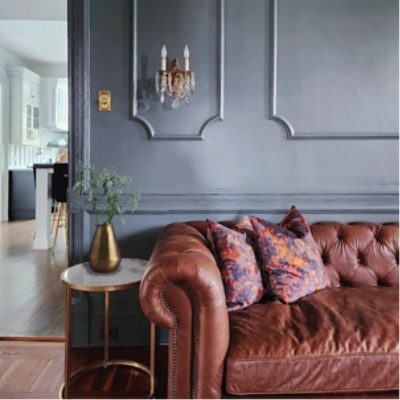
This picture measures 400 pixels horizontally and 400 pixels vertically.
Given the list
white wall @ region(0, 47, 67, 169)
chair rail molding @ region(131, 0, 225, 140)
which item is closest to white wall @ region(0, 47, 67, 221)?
white wall @ region(0, 47, 67, 169)

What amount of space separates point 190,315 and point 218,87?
4.72 feet

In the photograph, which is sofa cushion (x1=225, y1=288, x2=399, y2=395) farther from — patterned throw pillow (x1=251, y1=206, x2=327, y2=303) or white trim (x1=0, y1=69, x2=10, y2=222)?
white trim (x1=0, y1=69, x2=10, y2=222)

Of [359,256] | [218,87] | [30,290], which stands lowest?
[30,290]

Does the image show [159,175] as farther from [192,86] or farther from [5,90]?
[5,90]

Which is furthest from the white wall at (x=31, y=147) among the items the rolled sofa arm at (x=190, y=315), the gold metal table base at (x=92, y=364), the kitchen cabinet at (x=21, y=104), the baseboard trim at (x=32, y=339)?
the rolled sofa arm at (x=190, y=315)

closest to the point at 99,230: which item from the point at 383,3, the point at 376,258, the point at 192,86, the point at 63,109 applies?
the point at 192,86

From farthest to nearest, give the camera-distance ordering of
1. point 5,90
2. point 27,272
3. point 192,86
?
point 5,90 → point 27,272 → point 192,86

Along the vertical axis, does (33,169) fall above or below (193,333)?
Result: above

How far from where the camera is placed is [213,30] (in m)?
2.51

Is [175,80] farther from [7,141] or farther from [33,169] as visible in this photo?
[7,141]

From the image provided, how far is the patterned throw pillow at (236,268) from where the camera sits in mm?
1835

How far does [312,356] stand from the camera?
1.56 m

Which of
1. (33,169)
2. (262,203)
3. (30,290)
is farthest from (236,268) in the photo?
(33,169)

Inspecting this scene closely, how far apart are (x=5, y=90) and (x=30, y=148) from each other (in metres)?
1.30
